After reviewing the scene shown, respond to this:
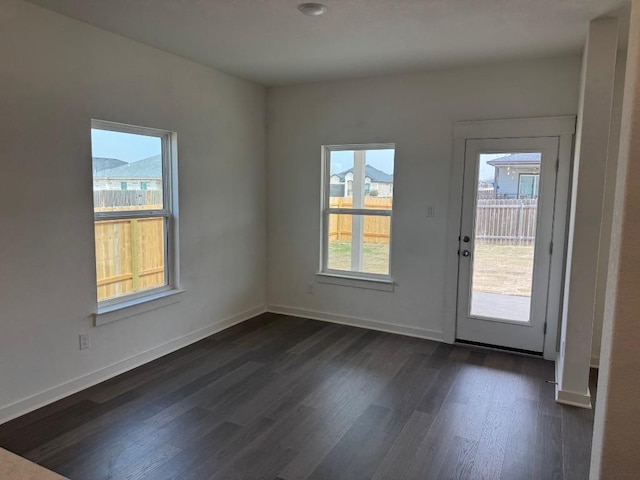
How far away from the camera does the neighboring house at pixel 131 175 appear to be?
3.37 m

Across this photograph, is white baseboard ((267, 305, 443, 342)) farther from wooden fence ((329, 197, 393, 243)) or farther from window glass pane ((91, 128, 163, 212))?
window glass pane ((91, 128, 163, 212))

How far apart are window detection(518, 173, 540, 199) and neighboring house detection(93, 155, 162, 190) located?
10.7 feet

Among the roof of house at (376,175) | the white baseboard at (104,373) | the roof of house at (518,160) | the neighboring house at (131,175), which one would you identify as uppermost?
the roof of house at (518,160)

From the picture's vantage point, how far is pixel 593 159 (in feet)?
9.56

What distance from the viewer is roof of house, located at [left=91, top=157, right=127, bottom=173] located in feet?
10.9

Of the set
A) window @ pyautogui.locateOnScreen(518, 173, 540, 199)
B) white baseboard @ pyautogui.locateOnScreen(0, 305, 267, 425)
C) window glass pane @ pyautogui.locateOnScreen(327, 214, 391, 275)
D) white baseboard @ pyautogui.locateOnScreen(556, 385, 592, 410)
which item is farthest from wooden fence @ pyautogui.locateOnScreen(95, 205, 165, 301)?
white baseboard @ pyautogui.locateOnScreen(556, 385, 592, 410)

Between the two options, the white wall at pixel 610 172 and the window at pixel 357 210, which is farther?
the window at pixel 357 210

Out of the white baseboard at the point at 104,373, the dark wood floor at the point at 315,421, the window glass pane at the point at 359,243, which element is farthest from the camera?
the window glass pane at the point at 359,243

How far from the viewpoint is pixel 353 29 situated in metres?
3.14

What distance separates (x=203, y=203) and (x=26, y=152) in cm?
168

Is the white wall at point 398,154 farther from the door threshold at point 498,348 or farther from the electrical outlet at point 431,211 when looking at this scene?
the door threshold at point 498,348

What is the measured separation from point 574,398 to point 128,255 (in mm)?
3609

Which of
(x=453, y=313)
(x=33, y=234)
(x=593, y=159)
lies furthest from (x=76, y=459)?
(x=593, y=159)

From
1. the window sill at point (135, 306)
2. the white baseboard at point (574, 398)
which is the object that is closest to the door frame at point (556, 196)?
the white baseboard at point (574, 398)
